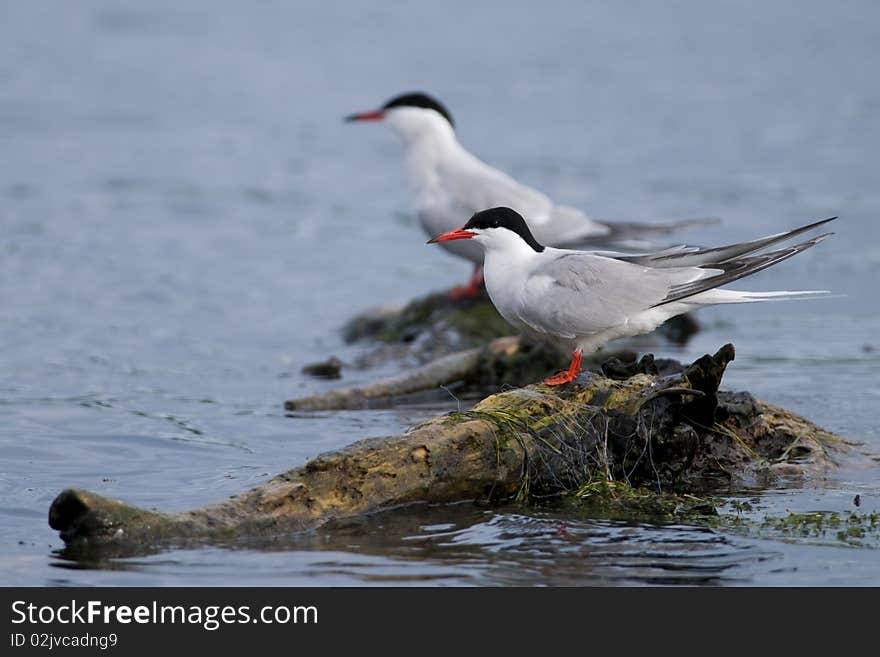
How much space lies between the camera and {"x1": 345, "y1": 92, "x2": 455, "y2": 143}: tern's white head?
9.55 m

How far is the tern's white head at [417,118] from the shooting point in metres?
9.55

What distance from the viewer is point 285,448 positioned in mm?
6012

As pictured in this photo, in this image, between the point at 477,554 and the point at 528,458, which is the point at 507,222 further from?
the point at 477,554

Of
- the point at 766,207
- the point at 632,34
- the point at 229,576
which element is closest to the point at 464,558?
the point at 229,576

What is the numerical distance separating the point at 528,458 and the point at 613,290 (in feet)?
3.23

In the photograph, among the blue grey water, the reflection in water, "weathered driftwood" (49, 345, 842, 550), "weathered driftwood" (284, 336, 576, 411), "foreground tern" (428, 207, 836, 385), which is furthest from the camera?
"weathered driftwood" (284, 336, 576, 411)

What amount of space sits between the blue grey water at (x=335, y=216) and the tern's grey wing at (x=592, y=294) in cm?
96

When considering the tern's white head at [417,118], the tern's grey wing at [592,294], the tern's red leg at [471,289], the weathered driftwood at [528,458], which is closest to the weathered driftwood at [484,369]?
the tern's red leg at [471,289]

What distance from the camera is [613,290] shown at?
5582 millimetres

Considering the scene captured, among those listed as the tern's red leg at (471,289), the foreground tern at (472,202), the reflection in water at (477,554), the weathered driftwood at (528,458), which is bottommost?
the reflection in water at (477,554)

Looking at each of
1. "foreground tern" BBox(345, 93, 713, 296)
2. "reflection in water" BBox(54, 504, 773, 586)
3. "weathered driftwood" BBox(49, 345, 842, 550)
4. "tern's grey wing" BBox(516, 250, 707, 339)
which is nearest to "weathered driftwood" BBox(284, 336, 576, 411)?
"foreground tern" BBox(345, 93, 713, 296)

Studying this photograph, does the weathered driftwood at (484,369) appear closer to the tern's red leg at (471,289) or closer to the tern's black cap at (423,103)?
the tern's red leg at (471,289)

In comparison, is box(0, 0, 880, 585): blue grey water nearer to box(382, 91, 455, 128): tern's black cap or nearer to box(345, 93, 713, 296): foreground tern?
box(345, 93, 713, 296): foreground tern
